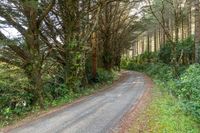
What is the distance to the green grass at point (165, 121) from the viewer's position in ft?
36.8

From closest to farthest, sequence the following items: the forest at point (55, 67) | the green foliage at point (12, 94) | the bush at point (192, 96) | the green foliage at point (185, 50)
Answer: the bush at point (192, 96)
the forest at point (55, 67)
the green foliage at point (12, 94)
the green foliage at point (185, 50)

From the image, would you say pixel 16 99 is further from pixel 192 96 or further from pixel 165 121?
pixel 192 96

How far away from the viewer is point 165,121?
40.2ft

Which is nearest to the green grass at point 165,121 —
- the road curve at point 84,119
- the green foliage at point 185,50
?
the road curve at point 84,119

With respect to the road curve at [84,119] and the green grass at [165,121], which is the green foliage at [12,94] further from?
the green grass at [165,121]

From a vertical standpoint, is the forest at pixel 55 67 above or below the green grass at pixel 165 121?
above

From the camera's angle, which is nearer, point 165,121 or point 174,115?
point 165,121

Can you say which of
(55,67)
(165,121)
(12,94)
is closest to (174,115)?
(165,121)

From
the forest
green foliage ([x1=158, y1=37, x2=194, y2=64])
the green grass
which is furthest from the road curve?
green foliage ([x1=158, y1=37, x2=194, y2=64])

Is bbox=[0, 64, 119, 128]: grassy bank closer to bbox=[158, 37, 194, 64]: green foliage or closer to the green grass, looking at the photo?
the green grass

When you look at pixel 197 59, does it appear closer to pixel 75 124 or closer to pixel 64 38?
pixel 64 38

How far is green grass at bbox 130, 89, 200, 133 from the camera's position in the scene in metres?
11.2

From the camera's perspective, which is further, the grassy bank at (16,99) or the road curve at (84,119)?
the grassy bank at (16,99)

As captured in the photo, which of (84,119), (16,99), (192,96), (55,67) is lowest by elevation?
(84,119)
